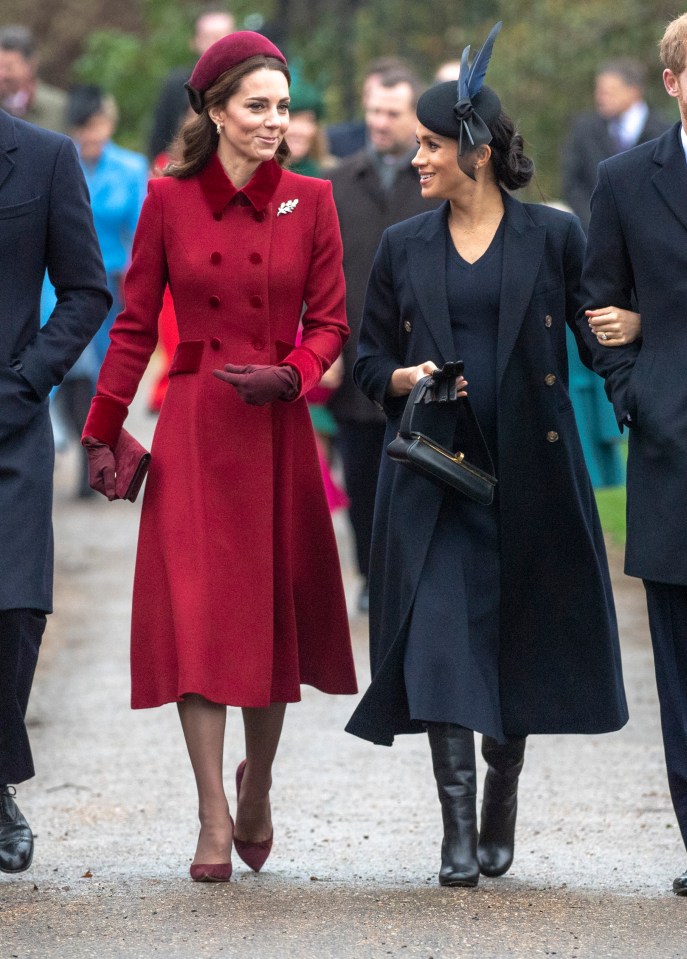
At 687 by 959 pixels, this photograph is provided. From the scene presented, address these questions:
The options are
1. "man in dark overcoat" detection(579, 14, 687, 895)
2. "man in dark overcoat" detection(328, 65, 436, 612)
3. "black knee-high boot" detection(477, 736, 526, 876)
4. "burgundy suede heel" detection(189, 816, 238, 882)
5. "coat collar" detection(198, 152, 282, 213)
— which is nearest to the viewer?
"man in dark overcoat" detection(579, 14, 687, 895)

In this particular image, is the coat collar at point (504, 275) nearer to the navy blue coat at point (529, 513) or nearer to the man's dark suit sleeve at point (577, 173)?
the navy blue coat at point (529, 513)

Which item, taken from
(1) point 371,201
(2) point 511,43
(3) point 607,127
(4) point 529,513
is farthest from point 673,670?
(2) point 511,43

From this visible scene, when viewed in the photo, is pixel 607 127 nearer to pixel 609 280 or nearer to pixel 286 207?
pixel 286 207

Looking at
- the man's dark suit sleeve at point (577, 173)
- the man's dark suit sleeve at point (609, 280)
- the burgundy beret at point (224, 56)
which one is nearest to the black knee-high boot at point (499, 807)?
the man's dark suit sleeve at point (609, 280)

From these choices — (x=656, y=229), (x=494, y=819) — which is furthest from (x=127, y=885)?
(x=656, y=229)

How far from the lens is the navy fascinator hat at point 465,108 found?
5.24 metres

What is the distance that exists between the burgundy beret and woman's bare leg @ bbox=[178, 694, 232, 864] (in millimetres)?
1570

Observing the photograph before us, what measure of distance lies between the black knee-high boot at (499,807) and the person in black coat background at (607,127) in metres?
8.44

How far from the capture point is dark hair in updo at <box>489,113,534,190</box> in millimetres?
5332

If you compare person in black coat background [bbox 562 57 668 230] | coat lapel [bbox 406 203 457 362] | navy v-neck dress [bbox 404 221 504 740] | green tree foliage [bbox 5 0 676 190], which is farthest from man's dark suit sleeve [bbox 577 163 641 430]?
green tree foliage [bbox 5 0 676 190]

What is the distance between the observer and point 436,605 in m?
5.27

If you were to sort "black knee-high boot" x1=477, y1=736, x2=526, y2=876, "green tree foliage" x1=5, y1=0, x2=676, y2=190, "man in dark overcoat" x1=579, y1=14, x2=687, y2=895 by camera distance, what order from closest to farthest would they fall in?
1. "man in dark overcoat" x1=579, y1=14, x2=687, y2=895
2. "black knee-high boot" x1=477, y1=736, x2=526, y2=876
3. "green tree foliage" x1=5, y1=0, x2=676, y2=190

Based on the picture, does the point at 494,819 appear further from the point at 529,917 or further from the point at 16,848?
the point at 16,848

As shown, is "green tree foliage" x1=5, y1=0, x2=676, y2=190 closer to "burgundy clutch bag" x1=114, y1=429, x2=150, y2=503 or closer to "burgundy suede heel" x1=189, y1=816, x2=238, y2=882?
"burgundy clutch bag" x1=114, y1=429, x2=150, y2=503
